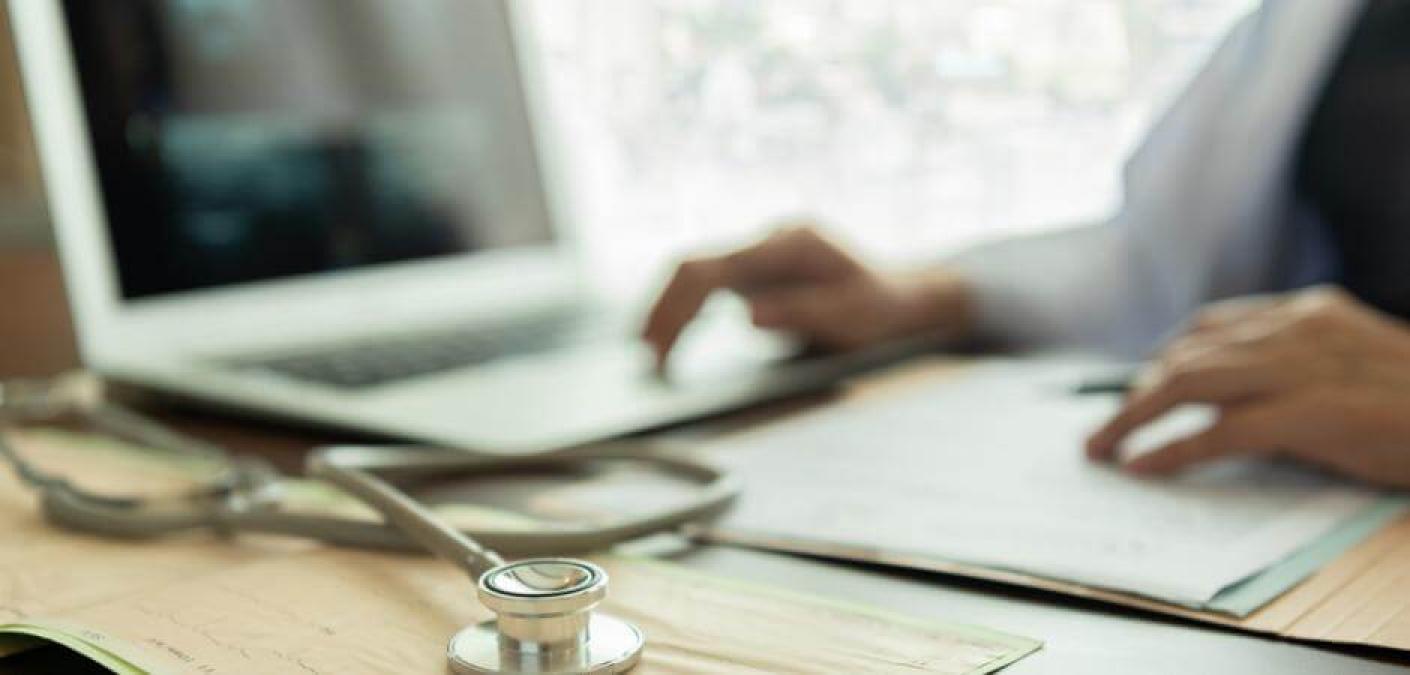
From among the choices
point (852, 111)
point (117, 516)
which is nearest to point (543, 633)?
point (117, 516)

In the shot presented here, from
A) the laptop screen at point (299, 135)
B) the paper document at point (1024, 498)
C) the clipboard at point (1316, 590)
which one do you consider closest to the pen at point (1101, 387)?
the paper document at point (1024, 498)

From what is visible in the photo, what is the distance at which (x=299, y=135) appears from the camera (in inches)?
35.9

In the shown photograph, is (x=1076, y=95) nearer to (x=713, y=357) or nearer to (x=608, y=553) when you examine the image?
(x=713, y=357)

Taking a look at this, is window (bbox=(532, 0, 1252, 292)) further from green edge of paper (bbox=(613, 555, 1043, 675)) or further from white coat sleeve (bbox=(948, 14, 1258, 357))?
green edge of paper (bbox=(613, 555, 1043, 675))

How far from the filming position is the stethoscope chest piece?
0.33m

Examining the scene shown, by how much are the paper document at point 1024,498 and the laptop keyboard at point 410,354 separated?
0.20 m

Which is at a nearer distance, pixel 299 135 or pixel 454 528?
pixel 454 528

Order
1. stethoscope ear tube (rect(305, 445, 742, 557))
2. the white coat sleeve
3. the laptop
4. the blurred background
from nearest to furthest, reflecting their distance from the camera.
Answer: stethoscope ear tube (rect(305, 445, 742, 557)), the laptop, the white coat sleeve, the blurred background

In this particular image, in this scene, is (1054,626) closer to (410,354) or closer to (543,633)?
(543,633)

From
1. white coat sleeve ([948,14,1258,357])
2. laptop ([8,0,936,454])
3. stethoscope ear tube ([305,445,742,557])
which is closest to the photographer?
stethoscope ear tube ([305,445,742,557])

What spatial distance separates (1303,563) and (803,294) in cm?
44

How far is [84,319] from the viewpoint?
777 millimetres

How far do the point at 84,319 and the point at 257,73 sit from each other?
210mm

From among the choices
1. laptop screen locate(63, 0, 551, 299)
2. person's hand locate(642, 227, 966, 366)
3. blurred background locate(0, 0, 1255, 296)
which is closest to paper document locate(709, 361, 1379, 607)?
person's hand locate(642, 227, 966, 366)
